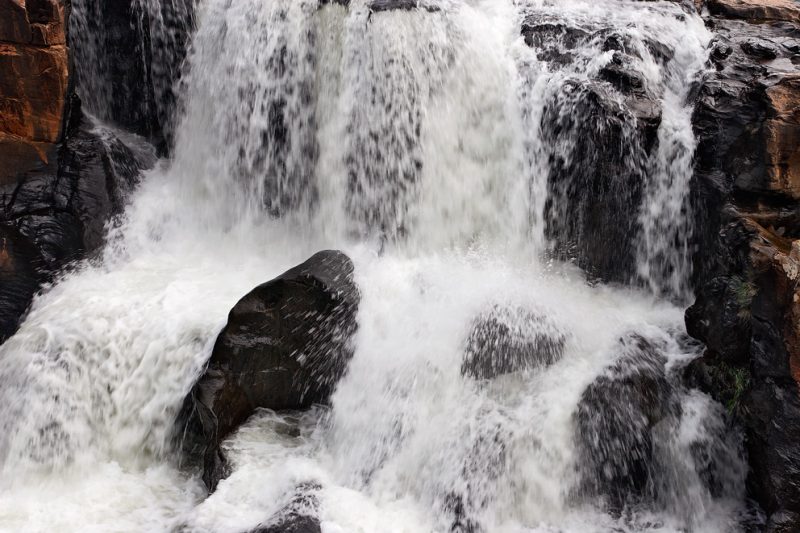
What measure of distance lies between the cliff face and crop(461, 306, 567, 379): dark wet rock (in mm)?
4769

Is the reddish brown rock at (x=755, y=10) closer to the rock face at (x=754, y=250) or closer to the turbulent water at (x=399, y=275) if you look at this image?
the turbulent water at (x=399, y=275)

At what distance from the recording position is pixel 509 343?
5652 millimetres

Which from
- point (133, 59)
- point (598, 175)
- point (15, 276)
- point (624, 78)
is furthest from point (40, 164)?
point (624, 78)

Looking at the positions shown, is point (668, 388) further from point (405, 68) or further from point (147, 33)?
point (147, 33)

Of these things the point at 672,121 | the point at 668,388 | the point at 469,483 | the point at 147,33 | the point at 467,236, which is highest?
the point at 147,33

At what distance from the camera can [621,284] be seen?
655 centimetres

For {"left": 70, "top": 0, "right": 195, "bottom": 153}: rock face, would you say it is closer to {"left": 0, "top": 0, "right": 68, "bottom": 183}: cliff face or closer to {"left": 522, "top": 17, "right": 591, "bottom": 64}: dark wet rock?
{"left": 0, "top": 0, "right": 68, "bottom": 183}: cliff face

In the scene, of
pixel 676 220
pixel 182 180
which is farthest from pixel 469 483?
pixel 182 180

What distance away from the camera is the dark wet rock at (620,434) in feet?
16.4

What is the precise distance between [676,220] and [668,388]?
194 cm

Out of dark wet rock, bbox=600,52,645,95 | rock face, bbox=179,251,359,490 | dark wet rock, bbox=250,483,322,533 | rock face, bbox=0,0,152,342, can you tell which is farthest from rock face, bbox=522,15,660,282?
rock face, bbox=0,0,152,342

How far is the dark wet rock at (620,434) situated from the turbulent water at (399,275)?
1.8 inches

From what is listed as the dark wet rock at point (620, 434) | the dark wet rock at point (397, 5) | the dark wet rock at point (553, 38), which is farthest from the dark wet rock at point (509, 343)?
the dark wet rock at point (397, 5)

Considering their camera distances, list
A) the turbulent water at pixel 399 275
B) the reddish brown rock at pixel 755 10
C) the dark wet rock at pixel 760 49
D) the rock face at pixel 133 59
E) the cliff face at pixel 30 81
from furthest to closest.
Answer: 1. the reddish brown rock at pixel 755 10
2. the rock face at pixel 133 59
3. the dark wet rock at pixel 760 49
4. the cliff face at pixel 30 81
5. the turbulent water at pixel 399 275
